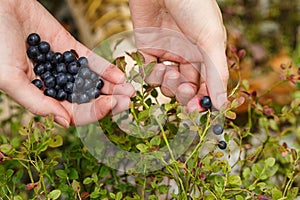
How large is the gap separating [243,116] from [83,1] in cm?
141

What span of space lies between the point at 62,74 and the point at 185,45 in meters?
0.25

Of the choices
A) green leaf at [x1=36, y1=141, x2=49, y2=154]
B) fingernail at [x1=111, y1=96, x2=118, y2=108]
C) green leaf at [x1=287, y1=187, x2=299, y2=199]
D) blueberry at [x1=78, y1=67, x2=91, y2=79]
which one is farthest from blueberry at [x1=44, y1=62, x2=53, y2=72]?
green leaf at [x1=287, y1=187, x2=299, y2=199]

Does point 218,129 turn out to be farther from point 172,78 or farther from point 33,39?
point 33,39

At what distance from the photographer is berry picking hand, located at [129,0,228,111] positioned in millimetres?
960

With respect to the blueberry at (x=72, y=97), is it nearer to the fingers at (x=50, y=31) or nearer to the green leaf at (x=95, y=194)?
the fingers at (x=50, y=31)

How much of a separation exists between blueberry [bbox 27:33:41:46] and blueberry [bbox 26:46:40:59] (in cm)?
2

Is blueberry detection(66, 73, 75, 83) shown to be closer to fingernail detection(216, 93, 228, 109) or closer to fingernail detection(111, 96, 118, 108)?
fingernail detection(111, 96, 118, 108)

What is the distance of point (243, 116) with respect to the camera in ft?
5.66

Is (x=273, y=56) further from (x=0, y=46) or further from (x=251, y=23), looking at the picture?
(x=0, y=46)

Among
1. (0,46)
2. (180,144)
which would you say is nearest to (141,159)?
(180,144)

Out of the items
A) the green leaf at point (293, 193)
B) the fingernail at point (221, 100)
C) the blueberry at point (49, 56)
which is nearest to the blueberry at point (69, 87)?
the blueberry at point (49, 56)

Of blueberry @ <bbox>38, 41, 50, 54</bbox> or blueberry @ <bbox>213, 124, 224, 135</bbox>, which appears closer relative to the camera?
blueberry @ <bbox>213, 124, 224, 135</bbox>

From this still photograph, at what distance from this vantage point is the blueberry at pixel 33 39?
1207 millimetres

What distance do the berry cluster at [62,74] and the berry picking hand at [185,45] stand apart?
0.12 metres
